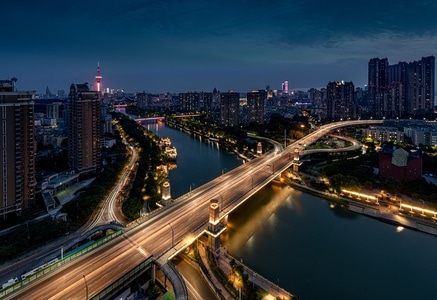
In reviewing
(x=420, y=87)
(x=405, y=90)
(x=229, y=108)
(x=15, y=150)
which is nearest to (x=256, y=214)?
(x=15, y=150)

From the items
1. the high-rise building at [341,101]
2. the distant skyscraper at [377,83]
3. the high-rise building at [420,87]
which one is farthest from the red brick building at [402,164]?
the distant skyscraper at [377,83]

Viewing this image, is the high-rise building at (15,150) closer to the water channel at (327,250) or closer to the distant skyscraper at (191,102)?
the water channel at (327,250)

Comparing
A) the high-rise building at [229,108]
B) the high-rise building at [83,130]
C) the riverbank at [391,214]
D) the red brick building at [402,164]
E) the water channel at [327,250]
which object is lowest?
the water channel at [327,250]

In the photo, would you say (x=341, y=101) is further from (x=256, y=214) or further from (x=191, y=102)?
(x=256, y=214)

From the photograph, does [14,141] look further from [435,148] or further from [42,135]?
[435,148]

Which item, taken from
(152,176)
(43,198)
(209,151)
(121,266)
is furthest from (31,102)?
(209,151)

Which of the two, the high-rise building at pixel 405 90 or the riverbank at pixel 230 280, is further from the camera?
the high-rise building at pixel 405 90
